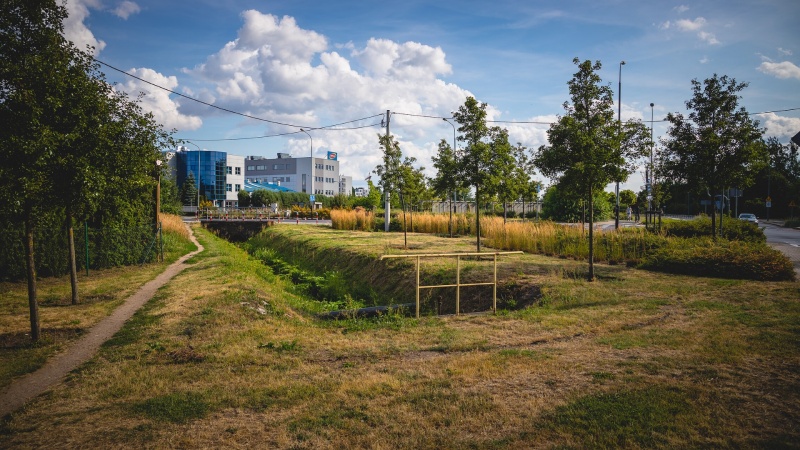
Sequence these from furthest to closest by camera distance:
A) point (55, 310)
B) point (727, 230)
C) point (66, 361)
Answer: point (727, 230) < point (55, 310) < point (66, 361)

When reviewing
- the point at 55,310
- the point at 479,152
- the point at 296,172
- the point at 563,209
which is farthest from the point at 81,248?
the point at 296,172

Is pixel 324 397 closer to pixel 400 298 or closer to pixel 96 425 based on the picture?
pixel 96 425

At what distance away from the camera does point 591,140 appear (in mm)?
11625

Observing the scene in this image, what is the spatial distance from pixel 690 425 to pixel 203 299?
1034 centimetres

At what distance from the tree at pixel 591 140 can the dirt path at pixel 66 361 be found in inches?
436

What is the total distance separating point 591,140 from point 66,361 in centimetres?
1186

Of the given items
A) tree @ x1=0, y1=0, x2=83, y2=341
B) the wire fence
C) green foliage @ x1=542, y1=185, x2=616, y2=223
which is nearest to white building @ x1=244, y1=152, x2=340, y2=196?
green foliage @ x1=542, y1=185, x2=616, y2=223

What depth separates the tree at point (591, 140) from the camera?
11.7 metres

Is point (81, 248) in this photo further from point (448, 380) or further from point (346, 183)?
point (346, 183)

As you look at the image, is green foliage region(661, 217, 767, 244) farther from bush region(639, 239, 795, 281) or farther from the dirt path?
the dirt path

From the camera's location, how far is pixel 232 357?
706 cm

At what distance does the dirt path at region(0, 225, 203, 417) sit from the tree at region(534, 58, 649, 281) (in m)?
11.1

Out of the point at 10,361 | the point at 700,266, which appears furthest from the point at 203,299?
the point at 700,266

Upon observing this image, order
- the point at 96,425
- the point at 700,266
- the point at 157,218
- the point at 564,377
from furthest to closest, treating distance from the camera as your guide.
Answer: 1. the point at 157,218
2. the point at 700,266
3. the point at 564,377
4. the point at 96,425
